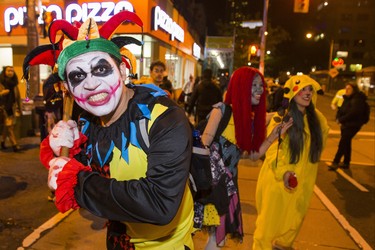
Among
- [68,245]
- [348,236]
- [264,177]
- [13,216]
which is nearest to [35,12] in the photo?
[13,216]

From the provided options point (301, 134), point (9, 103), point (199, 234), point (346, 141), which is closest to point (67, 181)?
point (301, 134)

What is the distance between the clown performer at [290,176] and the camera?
3.54m

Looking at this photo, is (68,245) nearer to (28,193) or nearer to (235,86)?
(28,193)

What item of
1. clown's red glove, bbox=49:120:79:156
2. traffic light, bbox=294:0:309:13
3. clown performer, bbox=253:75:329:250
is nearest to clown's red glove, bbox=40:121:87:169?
clown's red glove, bbox=49:120:79:156

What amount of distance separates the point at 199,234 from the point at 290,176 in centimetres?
137

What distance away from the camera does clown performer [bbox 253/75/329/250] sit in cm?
354

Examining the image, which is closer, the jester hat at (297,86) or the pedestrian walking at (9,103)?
the jester hat at (297,86)

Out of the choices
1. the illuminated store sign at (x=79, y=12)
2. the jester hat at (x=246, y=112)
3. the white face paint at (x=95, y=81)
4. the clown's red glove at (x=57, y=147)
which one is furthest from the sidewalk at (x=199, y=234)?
the illuminated store sign at (x=79, y=12)

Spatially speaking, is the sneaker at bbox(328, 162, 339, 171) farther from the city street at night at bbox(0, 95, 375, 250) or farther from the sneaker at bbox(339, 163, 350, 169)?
the city street at night at bbox(0, 95, 375, 250)

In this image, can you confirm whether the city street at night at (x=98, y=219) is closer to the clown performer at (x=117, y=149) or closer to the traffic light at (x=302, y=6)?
the clown performer at (x=117, y=149)

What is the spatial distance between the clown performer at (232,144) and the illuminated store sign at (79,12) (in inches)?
294

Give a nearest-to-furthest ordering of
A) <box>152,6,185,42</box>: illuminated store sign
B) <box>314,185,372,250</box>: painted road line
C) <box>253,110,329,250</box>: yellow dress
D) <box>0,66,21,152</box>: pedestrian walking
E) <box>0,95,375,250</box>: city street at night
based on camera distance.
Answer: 1. <box>253,110,329,250</box>: yellow dress
2. <box>0,95,375,250</box>: city street at night
3. <box>314,185,372,250</box>: painted road line
4. <box>0,66,21,152</box>: pedestrian walking
5. <box>152,6,185,42</box>: illuminated store sign

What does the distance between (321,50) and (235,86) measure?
96.3 metres

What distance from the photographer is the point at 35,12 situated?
30.6 feet
